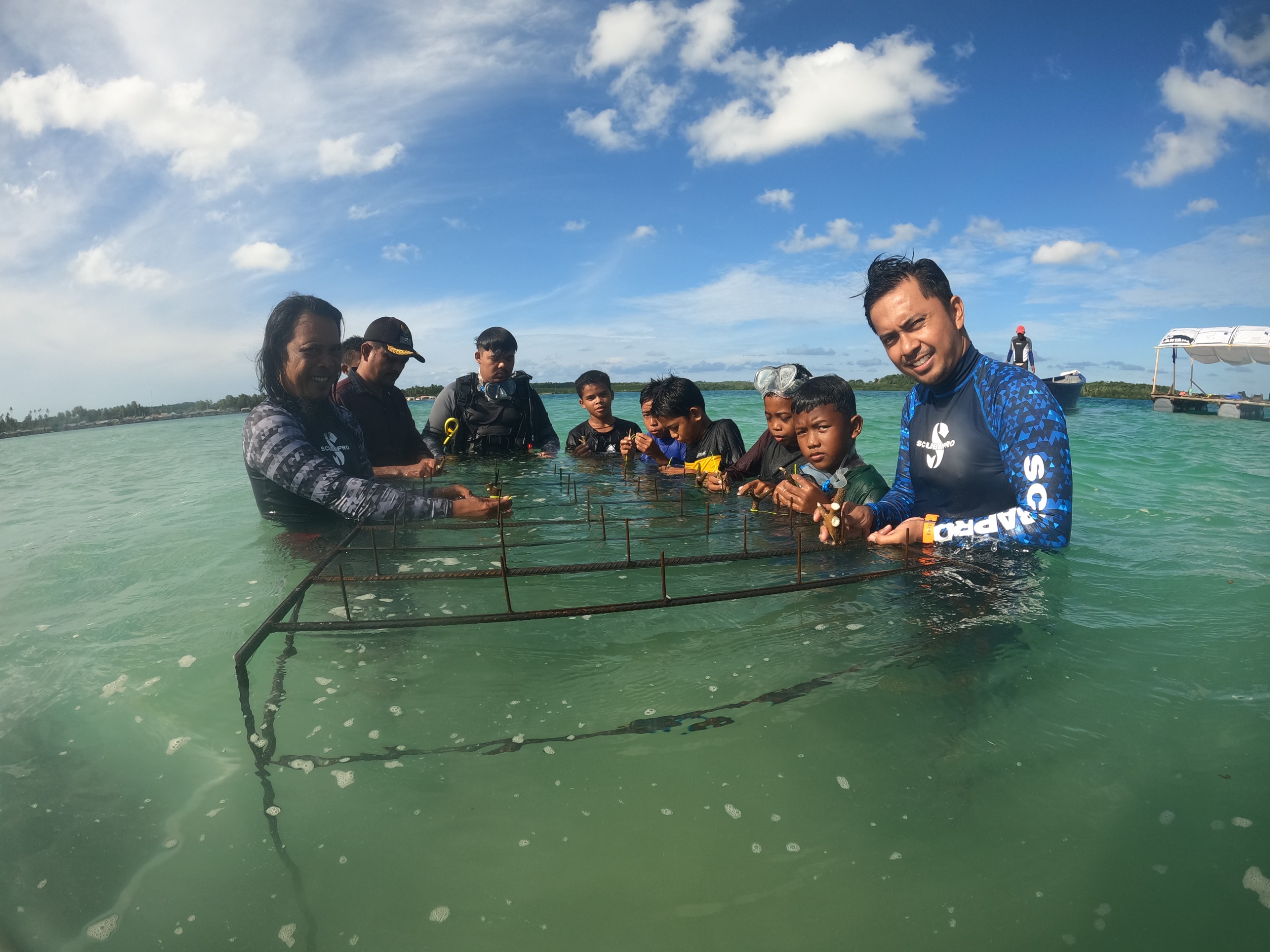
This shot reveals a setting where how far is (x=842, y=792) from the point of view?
2209 millimetres

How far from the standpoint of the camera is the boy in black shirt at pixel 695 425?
7793mm

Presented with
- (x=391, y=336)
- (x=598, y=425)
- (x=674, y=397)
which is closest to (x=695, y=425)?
(x=674, y=397)

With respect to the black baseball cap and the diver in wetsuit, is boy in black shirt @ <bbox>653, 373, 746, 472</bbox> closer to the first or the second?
the diver in wetsuit

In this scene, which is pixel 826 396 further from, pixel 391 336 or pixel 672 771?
pixel 391 336

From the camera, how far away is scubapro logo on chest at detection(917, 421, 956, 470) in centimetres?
397

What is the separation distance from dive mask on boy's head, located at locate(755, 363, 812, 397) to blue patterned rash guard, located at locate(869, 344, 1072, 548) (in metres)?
→ 1.51

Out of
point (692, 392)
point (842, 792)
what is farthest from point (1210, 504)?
point (842, 792)

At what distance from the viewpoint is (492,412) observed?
9578 millimetres

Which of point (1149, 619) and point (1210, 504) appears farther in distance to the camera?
point (1210, 504)

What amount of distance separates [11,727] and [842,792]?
372cm

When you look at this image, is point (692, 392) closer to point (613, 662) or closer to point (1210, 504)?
point (613, 662)

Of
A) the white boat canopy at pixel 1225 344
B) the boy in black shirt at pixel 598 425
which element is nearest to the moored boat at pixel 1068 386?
the white boat canopy at pixel 1225 344

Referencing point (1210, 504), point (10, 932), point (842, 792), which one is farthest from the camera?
point (1210, 504)

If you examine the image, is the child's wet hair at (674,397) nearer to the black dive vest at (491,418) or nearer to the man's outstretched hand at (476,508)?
the black dive vest at (491,418)
